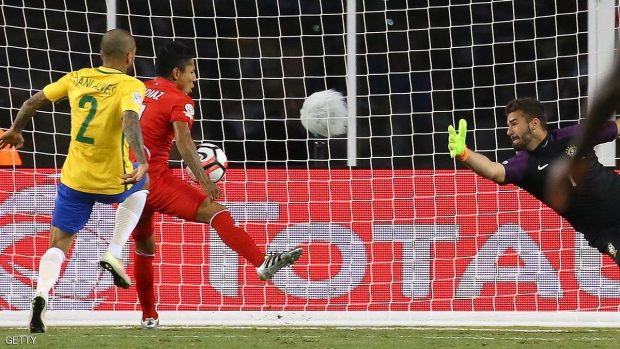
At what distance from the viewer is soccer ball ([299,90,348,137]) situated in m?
11.7

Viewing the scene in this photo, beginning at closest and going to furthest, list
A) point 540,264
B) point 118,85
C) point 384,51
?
point 118,85 < point 540,264 < point 384,51

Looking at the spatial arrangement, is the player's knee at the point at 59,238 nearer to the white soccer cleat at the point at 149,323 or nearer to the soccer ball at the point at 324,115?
the white soccer cleat at the point at 149,323

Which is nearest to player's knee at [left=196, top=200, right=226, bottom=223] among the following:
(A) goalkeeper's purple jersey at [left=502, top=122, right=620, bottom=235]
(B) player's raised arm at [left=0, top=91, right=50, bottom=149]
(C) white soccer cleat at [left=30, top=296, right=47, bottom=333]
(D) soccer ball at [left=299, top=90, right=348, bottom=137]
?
(B) player's raised arm at [left=0, top=91, right=50, bottom=149]

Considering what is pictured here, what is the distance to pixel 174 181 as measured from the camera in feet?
28.8

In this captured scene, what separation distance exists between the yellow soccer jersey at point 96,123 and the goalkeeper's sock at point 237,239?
42.6 inches

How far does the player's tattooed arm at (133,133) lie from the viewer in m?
7.40

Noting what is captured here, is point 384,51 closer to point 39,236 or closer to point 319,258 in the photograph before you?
point 319,258

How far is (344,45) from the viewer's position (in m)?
11.8

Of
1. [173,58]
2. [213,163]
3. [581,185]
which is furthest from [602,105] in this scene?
[213,163]

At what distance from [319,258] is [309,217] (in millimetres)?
374

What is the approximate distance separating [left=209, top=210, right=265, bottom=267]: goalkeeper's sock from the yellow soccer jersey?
108 cm

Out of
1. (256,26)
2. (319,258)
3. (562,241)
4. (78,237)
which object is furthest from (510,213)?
(78,237)

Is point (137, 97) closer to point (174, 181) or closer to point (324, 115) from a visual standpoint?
point (174, 181)

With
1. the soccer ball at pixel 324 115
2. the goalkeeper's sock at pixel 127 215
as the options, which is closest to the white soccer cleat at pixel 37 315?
the goalkeeper's sock at pixel 127 215
